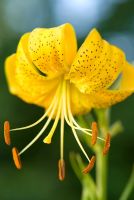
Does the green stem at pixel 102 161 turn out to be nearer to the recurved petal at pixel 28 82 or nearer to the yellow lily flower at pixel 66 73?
the yellow lily flower at pixel 66 73

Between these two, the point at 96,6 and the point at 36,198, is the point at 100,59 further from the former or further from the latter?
the point at 96,6

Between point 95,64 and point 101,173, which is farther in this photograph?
point 101,173

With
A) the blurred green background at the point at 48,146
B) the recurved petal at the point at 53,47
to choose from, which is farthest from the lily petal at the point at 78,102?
the blurred green background at the point at 48,146

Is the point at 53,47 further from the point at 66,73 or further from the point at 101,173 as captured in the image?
the point at 101,173

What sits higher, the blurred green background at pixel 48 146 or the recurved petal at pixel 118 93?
the recurved petal at pixel 118 93

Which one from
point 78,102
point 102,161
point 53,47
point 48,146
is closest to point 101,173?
point 102,161

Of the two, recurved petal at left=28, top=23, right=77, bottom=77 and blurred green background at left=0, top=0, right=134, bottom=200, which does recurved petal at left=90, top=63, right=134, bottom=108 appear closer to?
recurved petal at left=28, top=23, right=77, bottom=77

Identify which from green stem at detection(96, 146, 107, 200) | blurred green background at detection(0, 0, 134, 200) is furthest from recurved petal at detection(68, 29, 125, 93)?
blurred green background at detection(0, 0, 134, 200)
